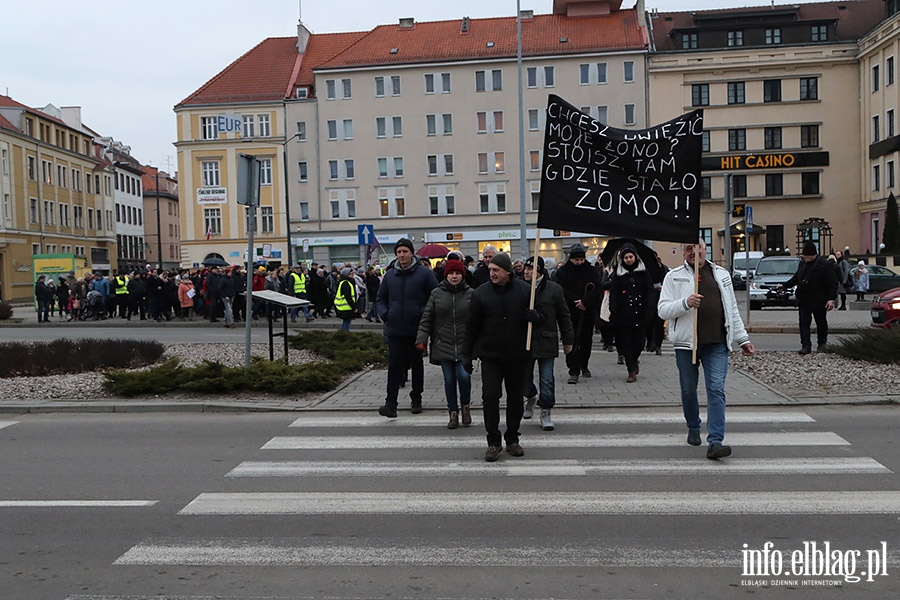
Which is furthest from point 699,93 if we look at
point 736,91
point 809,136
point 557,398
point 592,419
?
point 592,419

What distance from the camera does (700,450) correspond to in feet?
27.3

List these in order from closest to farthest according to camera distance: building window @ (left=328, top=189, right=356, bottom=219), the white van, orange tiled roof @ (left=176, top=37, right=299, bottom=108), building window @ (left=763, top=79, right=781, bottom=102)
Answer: the white van, building window @ (left=763, top=79, right=781, bottom=102), building window @ (left=328, top=189, right=356, bottom=219), orange tiled roof @ (left=176, top=37, right=299, bottom=108)

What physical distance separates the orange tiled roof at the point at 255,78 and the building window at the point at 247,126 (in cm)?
133

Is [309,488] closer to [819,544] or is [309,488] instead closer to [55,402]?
[819,544]

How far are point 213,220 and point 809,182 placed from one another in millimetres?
42887

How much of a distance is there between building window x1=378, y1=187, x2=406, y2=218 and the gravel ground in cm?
5337

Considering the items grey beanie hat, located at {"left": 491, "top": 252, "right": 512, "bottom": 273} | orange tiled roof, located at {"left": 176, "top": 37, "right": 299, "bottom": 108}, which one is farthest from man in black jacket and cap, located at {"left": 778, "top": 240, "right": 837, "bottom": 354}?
orange tiled roof, located at {"left": 176, "top": 37, "right": 299, "bottom": 108}

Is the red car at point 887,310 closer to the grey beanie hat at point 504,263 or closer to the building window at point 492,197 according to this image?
the grey beanie hat at point 504,263

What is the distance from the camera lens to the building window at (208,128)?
2793 inches

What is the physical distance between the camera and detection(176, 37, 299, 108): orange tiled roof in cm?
7065

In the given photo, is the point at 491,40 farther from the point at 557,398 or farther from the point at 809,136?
the point at 557,398

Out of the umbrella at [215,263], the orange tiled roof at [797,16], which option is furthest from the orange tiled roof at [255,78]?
the umbrella at [215,263]

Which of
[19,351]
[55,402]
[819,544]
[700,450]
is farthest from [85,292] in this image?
[819,544]

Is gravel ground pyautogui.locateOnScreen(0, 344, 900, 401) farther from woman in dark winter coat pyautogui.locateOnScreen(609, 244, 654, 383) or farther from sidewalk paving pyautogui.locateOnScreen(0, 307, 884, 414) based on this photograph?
woman in dark winter coat pyautogui.locateOnScreen(609, 244, 654, 383)
